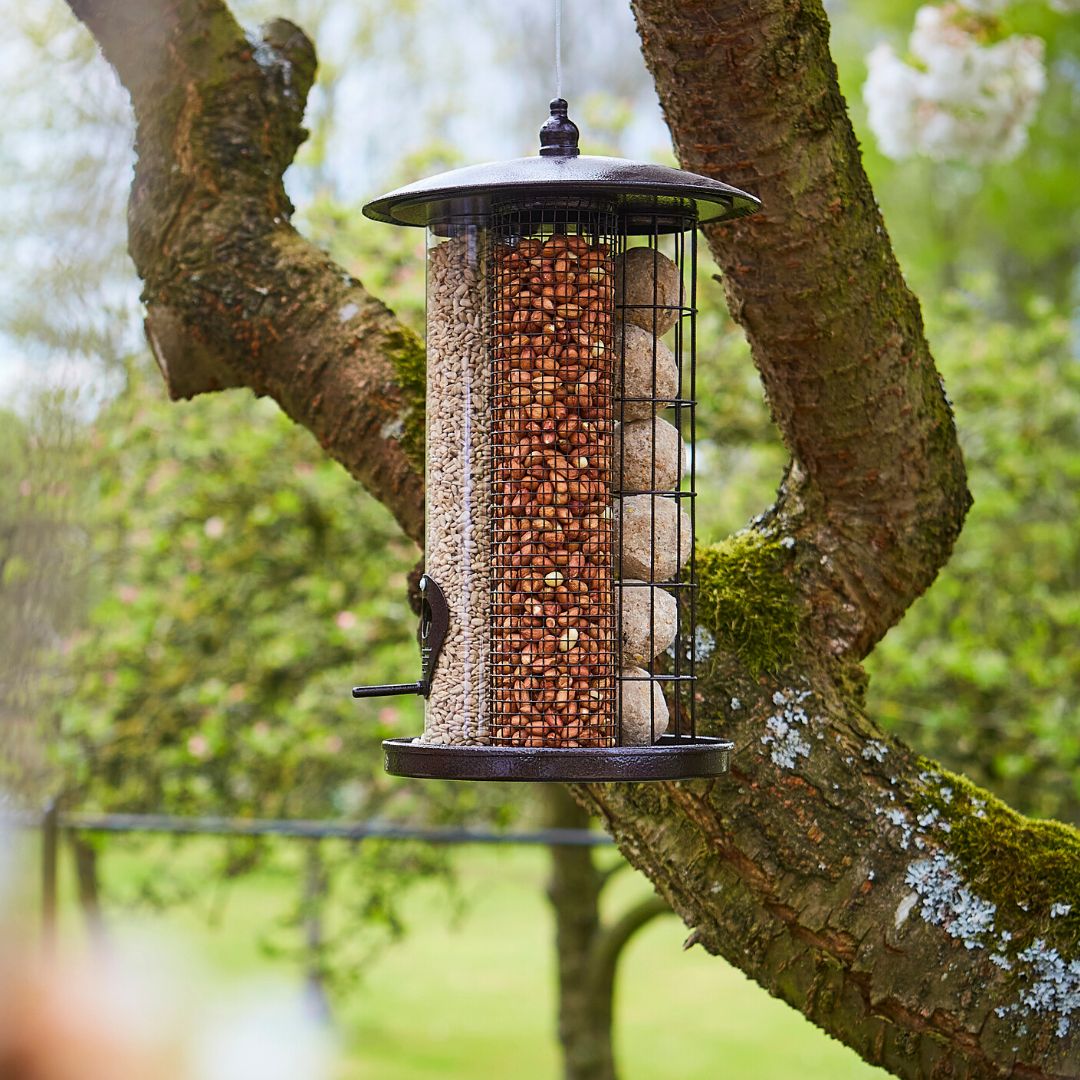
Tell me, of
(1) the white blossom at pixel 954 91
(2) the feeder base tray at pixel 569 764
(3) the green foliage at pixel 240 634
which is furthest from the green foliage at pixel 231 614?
(2) the feeder base tray at pixel 569 764

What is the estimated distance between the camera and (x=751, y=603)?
7.38ft

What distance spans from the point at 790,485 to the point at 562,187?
2.56 feet

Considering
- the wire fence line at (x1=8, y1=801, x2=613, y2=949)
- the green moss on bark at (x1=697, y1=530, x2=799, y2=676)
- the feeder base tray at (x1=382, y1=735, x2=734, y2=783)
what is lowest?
the wire fence line at (x1=8, y1=801, x2=613, y2=949)

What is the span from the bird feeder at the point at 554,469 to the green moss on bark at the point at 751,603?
153 millimetres

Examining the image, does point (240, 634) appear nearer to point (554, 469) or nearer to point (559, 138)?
point (554, 469)

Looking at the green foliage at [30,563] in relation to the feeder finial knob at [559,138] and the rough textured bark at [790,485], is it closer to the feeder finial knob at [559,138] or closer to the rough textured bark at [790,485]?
the rough textured bark at [790,485]

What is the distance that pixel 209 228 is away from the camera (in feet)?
7.86

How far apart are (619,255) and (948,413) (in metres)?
0.62

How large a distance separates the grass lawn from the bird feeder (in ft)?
13.4

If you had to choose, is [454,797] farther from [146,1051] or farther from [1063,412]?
[1063,412]

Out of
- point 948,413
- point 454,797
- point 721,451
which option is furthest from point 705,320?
point 948,413

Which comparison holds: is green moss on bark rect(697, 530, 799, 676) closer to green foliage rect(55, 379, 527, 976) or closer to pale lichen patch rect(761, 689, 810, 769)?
pale lichen patch rect(761, 689, 810, 769)

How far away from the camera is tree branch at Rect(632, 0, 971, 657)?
76.3 inches

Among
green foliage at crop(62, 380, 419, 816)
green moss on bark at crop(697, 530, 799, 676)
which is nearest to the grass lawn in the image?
green foliage at crop(62, 380, 419, 816)
